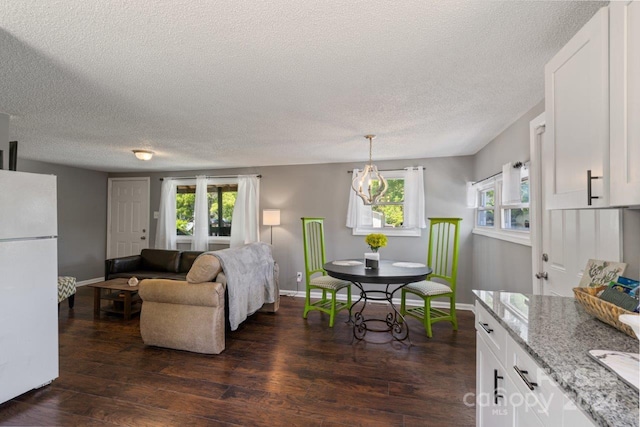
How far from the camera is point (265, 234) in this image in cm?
502

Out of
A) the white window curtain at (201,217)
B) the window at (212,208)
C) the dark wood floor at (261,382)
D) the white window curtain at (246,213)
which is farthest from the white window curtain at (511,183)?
the white window curtain at (201,217)

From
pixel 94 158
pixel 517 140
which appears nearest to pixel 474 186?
pixel 517 140

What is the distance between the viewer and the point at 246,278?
124 inches

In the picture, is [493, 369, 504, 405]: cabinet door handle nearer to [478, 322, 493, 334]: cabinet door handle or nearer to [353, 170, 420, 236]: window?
[478, 322, 493, 334]: cabinet door handle

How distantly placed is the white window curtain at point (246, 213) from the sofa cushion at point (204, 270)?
2.20m

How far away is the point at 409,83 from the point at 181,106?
181cm

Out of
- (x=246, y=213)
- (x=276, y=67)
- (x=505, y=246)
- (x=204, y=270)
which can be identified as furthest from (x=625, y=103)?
(x=246, y=213)

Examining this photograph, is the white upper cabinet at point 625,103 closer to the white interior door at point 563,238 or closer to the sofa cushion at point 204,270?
the white interior door at point 563,238

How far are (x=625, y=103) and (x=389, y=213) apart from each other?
3.56 m

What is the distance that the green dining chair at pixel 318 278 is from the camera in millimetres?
3463

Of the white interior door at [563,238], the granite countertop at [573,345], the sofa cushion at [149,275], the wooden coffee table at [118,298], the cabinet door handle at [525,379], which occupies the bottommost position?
the wooden coffee table at [118,298]

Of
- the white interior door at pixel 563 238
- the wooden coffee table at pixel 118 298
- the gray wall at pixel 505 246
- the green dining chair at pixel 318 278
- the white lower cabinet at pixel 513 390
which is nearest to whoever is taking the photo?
the white lower cabinet at pixel 513 390

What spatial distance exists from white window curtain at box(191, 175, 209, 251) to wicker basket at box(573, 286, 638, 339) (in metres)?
5.14

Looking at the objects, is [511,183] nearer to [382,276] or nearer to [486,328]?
[382,276]
